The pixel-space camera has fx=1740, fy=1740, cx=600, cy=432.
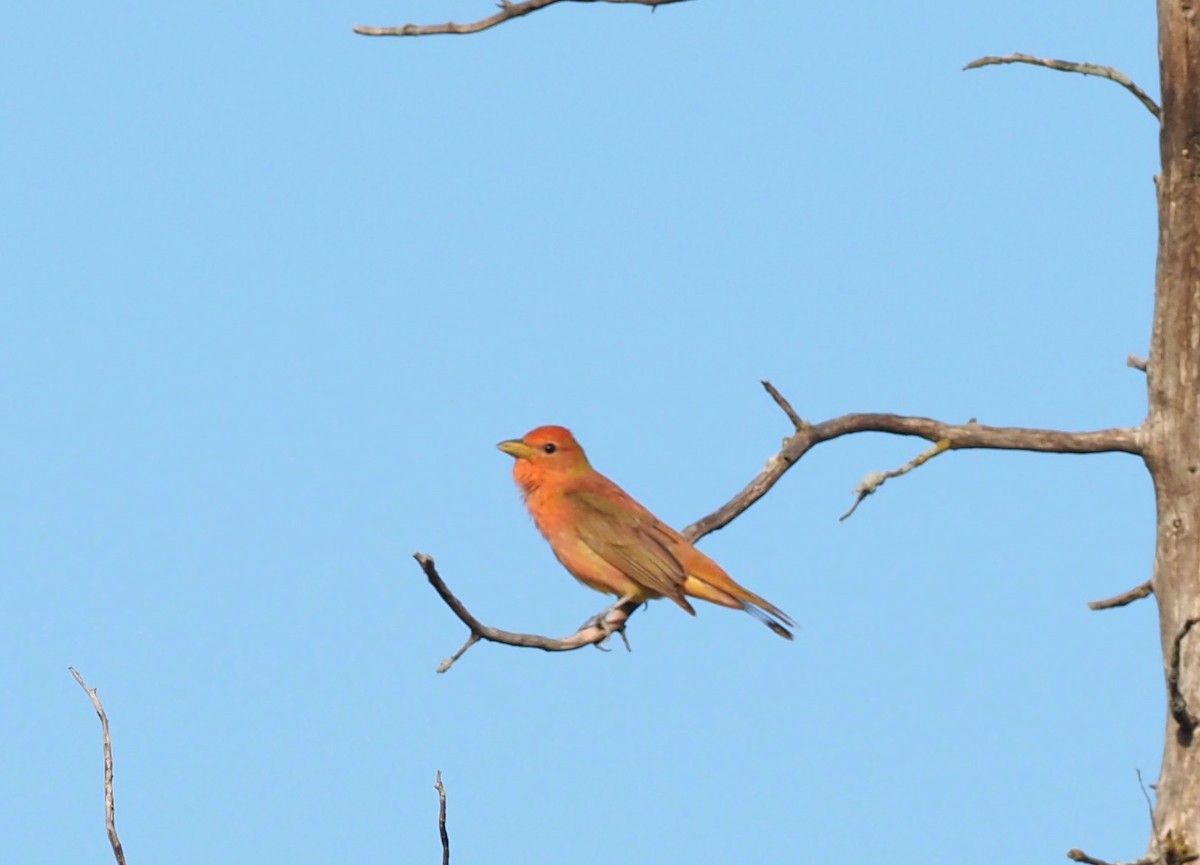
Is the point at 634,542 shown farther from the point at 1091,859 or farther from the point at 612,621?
the point at 1091,859

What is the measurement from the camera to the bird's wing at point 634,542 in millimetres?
9523

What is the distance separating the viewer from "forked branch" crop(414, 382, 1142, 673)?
270 inches

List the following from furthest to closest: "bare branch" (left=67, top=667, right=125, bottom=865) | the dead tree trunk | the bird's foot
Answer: the bird's foot < the dead tree trunk < "bare branch" (left=67, top=667, right=125, bottom=865)

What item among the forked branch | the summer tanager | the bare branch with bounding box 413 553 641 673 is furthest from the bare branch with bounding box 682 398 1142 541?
the summer tanager

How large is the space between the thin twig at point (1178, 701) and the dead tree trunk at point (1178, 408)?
15 millimetres

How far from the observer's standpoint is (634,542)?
957 cm

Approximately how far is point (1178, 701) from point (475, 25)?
3.75 meters

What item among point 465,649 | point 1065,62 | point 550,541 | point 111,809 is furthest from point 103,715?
point 550,541

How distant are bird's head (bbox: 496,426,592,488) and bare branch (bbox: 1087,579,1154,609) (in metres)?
3.88

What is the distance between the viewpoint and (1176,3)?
6613 mm

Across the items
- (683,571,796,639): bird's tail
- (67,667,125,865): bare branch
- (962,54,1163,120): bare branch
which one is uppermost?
(962,54,1163,120): bare branch

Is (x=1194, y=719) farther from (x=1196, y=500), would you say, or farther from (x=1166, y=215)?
(x=1166, y=215)

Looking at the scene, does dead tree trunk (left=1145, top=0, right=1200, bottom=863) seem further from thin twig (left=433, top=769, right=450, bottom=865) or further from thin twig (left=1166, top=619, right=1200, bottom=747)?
thin twig (left=433, top=769, right=450, bottom=865)

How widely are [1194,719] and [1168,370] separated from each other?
1.35 m
